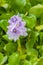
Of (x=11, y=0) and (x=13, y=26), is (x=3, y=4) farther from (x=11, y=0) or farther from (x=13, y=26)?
(x=13, y=26)

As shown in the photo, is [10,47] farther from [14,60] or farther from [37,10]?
[37,10]

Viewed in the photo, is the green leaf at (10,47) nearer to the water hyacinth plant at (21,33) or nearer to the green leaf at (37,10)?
the water hyacinth plant at (21,33)

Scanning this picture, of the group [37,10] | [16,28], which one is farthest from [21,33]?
[37,10]

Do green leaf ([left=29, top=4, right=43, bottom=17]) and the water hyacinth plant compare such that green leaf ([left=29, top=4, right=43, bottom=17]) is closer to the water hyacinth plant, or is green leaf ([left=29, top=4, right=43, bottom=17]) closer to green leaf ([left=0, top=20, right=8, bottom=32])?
the water hyacinth plant

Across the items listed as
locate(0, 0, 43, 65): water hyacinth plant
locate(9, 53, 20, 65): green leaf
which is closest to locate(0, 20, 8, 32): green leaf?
locate(0, 0, 43, 65): water hyacinth plant

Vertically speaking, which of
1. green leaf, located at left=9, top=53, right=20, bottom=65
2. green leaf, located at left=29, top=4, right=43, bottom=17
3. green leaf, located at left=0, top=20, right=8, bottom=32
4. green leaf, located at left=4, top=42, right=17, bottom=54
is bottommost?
green leaf, located at left=9, top=53, right=20, bottom=65

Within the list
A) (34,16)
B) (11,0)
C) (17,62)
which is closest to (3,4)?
(11,0)

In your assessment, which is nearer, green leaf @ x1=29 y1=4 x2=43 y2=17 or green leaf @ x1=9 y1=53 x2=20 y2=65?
green leaf @ x1=9 y1=53 x2=20 y2=65

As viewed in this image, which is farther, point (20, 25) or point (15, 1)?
point (15, 1)

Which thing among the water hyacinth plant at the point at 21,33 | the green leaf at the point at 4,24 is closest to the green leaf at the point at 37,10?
the water hyacinth plant at the point at 21,33
